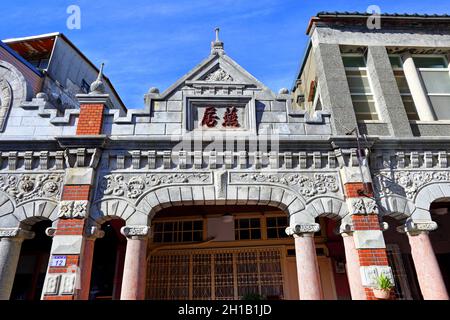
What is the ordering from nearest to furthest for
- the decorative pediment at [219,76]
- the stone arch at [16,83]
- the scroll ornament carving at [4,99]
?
1. the scroll ornament carving at [4,99]
2. the stone arch at [16,83]
3. the decorative pediment at [219,76]

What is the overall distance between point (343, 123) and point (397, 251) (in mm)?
4794

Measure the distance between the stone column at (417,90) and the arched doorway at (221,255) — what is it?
5071 mm

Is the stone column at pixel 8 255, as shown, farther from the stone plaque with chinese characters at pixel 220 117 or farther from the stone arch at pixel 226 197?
the stone plaque with chinese characters at pixel 220 117

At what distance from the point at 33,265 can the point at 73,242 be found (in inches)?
177

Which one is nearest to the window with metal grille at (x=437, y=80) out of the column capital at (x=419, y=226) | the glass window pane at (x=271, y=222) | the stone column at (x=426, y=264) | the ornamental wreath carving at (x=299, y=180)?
the column capital at (x=419, y=226)

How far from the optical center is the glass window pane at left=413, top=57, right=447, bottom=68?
959 centimetres

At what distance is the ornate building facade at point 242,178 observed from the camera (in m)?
6.58

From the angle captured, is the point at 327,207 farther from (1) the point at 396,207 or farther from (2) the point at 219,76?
(2) the point at 219,76

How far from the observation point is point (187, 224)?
33.4ft

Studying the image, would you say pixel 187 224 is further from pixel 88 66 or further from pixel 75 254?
pixel 88 66

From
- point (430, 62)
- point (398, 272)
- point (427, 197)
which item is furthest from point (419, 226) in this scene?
point (430, 62)

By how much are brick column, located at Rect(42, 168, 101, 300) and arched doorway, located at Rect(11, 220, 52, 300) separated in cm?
322
